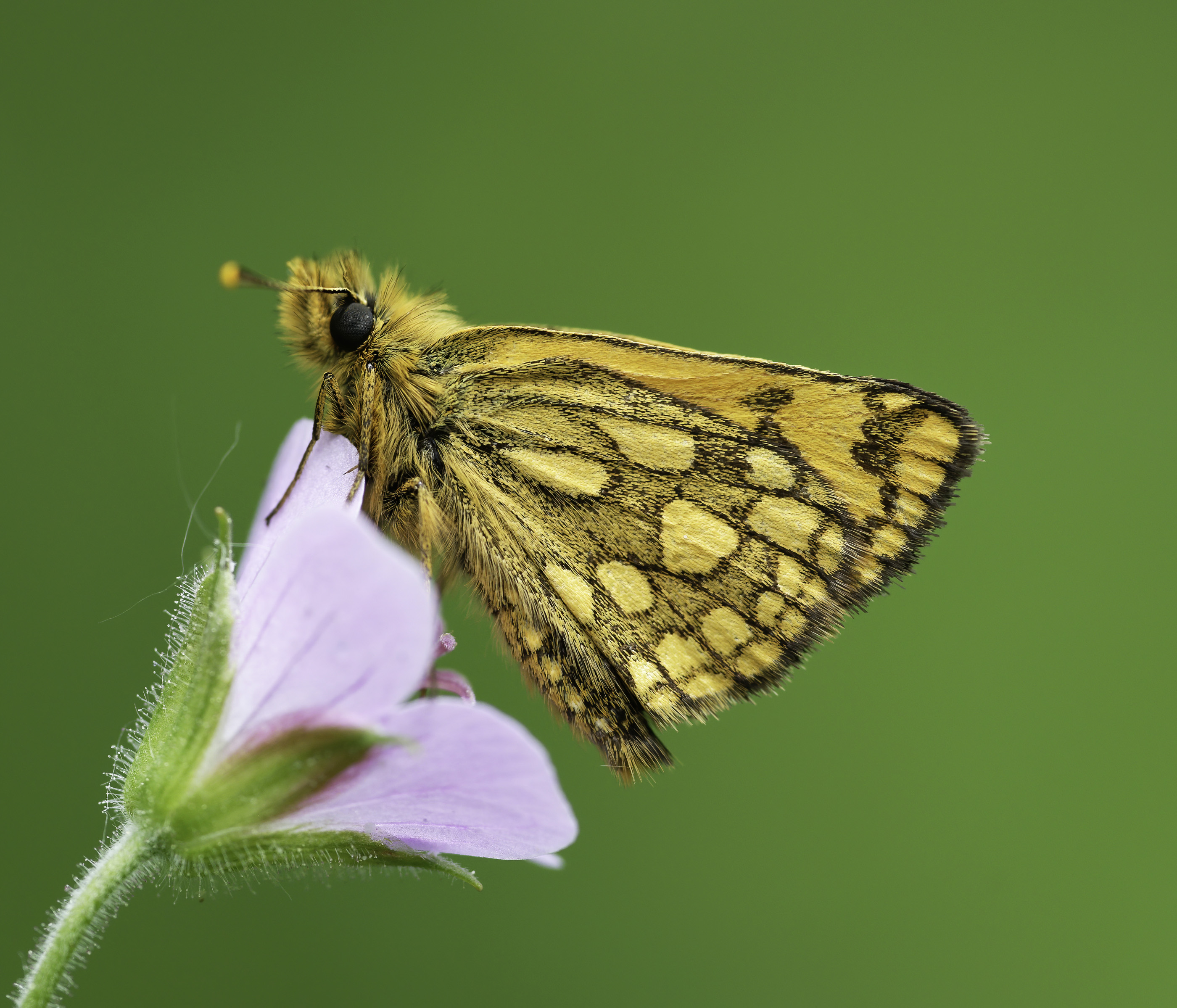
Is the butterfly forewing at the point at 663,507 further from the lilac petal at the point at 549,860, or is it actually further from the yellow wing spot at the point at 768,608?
the lilac petal at the point at 549,860

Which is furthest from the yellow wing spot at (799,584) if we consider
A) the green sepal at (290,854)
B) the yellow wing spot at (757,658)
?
the green sepal at (290,854)

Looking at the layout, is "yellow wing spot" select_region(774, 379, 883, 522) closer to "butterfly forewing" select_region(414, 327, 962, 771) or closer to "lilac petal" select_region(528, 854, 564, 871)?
"butterfly forewing" select_region(414, 327, 962, 771)

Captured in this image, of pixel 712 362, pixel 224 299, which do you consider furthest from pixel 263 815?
pixel 224 299

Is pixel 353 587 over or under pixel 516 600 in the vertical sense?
under

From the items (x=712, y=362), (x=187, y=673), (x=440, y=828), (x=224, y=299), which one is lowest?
(x=440, y=828)

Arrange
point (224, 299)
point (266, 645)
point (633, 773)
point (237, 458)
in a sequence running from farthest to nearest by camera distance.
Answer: point (224, 299)
point (237, 458)
point (633, 773)
point (266, 645)

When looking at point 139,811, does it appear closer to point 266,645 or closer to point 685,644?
point 266,645

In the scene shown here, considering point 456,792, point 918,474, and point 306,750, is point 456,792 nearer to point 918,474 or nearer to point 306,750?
point 306,750
